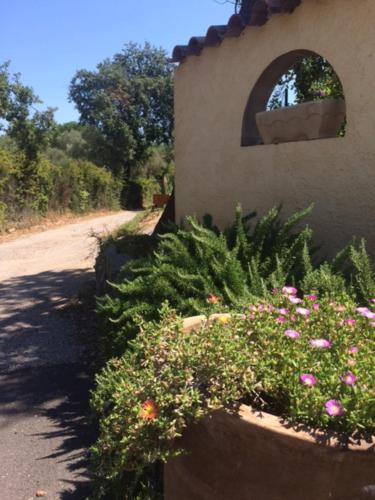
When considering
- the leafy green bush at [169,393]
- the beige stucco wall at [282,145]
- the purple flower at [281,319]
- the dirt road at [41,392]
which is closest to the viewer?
the leafy green bush at [169,393]

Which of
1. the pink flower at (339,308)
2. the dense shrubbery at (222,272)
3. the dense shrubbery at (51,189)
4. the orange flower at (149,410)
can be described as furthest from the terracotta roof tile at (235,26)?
the dense shrubbery at (51,189)

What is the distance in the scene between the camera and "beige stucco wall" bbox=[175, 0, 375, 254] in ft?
11.3

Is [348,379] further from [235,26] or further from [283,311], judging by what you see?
[235,26]

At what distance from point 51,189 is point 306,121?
50.9 feet

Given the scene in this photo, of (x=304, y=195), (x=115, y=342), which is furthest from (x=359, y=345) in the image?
(x=304, y=195)

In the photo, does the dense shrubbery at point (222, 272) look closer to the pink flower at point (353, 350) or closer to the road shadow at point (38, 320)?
the pink flower at point (353, 350)

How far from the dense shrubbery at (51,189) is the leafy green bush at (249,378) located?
14.0 metres

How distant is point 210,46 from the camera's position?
4.84 meters

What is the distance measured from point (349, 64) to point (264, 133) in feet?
3.00

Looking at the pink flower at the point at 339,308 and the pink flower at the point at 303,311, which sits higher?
the pink flower at the point at 303,311

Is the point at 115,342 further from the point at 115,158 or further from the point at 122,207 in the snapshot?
the point at 115,158

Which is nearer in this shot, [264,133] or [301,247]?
[301,247]

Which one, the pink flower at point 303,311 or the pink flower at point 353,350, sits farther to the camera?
the pink flower at point 303,311

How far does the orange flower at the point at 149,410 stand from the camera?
1844 millimetres
